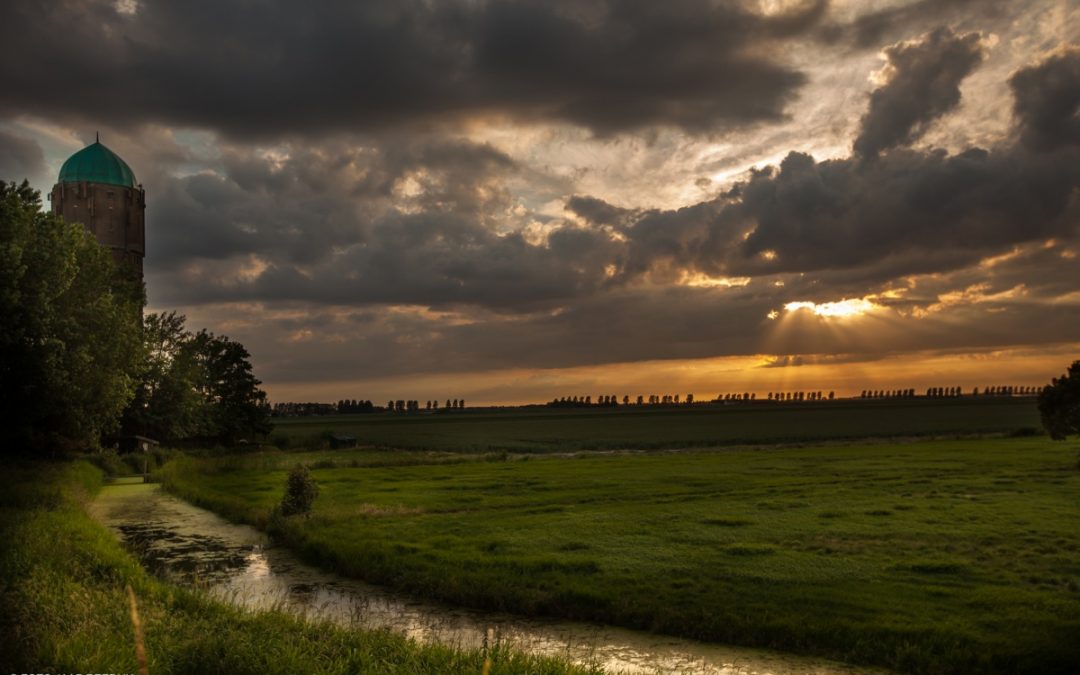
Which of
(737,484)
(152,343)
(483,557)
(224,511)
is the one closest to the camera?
(483,557)

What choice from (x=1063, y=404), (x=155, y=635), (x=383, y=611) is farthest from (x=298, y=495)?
(x=1063, y=404)

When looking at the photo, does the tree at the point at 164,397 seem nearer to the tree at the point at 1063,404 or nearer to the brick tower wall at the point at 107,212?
the brick tower wall at the point at 107,212

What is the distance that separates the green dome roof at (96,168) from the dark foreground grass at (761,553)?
2768 inches

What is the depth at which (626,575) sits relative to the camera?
73.3 feet

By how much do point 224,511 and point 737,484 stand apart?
1157 inches

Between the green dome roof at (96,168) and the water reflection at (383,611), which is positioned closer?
the water reflection at (383,611)

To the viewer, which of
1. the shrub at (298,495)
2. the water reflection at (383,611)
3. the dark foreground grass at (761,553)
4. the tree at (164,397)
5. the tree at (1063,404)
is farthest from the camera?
the tree at (164,397)

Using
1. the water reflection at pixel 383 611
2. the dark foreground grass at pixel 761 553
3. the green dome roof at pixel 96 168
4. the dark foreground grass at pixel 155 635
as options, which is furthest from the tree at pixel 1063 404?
the green dome roof at pixel 96 168

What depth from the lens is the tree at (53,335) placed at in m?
39.0

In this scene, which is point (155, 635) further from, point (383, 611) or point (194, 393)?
point (194, 393)

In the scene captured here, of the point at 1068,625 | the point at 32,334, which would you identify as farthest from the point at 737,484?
the point at 32,334

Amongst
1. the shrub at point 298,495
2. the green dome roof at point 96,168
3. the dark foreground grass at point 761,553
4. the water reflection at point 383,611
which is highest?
the green dome roof at point 96,168

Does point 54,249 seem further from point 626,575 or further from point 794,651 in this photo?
point 794,651

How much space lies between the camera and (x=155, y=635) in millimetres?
14922
